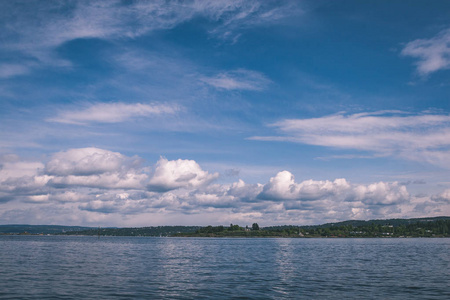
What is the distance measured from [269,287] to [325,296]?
361 inches

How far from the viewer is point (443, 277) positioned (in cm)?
6144

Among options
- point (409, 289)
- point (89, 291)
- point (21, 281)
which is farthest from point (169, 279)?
point (409, 289)

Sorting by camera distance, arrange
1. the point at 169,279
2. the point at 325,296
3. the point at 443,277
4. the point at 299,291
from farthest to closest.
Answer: the point at 443,277 < the point at 169,279 < the point at 299,291 < the point at 325,296

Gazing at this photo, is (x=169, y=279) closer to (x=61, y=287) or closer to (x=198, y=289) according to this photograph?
(x=198, y=289)

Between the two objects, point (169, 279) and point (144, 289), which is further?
point (169, 279)

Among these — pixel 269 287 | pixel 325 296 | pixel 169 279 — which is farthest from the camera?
pixel 169 279

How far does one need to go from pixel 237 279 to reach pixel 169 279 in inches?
411

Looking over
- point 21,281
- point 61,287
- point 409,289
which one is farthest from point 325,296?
point 21,281

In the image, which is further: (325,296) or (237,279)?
(237,279)

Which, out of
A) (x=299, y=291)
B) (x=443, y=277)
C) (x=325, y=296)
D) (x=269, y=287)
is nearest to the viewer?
(x=325, y=296)

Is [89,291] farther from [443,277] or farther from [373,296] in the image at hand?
[443,277]

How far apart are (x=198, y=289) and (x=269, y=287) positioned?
9546mm

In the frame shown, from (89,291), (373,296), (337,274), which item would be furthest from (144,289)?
(337,274)

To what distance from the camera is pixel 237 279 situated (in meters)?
57.9
